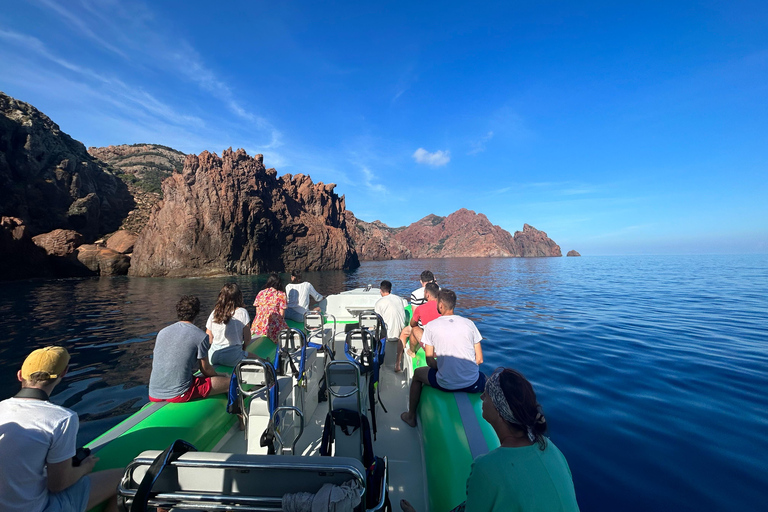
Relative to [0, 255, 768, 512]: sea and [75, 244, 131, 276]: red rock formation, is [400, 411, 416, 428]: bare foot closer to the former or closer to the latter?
[0, 255, 768, 512]: sea

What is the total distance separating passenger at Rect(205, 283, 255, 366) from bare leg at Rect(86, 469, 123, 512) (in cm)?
238

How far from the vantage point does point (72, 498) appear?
6.57 ft

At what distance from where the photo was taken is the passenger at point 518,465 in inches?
56.7

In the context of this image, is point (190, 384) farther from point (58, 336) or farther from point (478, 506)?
point (58, 336)

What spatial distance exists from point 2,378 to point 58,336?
4.17 metres

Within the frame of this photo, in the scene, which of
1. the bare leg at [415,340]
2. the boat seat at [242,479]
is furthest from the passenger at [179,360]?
the bare leg at [415,340]

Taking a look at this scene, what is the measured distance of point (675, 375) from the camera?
21.6 feet

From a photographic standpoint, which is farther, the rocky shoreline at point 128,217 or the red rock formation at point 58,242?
the rocky shoreline at point 128,217

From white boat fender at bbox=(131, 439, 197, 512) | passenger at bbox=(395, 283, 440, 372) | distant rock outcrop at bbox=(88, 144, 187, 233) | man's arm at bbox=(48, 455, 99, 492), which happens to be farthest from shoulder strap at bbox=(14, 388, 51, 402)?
distant rock outcrop at bbox=(88, 144, 187, 233)

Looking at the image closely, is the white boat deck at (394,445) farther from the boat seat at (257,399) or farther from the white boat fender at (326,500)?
the white boat fender at (326,500)

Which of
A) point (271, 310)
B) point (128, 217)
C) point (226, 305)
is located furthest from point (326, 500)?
point (128, 217)

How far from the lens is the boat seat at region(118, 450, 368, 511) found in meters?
1.55

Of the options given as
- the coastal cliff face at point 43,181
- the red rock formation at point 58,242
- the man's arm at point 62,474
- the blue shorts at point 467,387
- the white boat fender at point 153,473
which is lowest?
the blue shorts at point 467,387

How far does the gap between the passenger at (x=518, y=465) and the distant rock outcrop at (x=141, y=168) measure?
6225 centimetres
